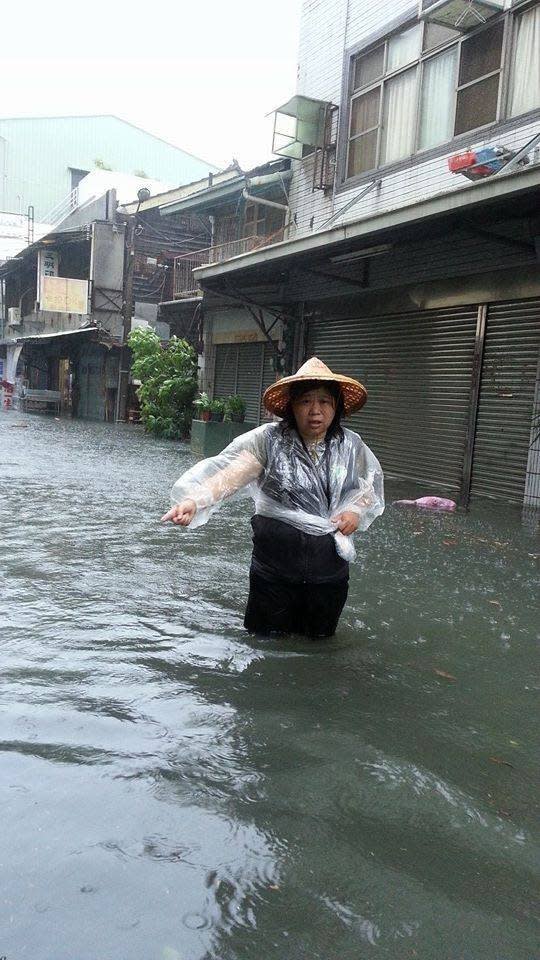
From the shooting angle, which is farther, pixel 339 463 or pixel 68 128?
pixel 68 128

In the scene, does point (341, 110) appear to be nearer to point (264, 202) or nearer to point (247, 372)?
point (264, 202)

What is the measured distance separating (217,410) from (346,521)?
1150cm

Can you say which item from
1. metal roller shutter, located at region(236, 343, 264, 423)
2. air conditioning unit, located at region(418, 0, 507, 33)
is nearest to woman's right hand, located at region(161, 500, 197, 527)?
air conditioning unit, located at region(418, 0, 507, 33)

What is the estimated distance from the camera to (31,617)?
13.5 ft

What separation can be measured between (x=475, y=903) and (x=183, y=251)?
2805 centimetres

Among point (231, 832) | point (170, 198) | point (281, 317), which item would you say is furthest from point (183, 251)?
point (231, 832)

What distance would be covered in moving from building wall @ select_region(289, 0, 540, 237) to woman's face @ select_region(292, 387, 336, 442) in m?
7.73

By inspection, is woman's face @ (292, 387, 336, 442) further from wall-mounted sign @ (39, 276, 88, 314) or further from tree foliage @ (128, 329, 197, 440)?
wall-mounted sign @ (39, 276, 88, 314)

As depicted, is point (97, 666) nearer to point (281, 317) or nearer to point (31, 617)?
point (31, 617)

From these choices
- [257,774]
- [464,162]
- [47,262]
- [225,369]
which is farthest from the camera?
[47,262]

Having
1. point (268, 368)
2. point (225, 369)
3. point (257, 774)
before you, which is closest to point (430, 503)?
point (257, 774)

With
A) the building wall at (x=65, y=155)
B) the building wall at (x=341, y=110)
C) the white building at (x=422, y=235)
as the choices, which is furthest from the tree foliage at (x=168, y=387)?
the building wall at (x=65, y=155)

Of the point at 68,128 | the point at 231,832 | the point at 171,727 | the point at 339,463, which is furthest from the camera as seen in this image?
the point at 68,128

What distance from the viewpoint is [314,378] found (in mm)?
3494
